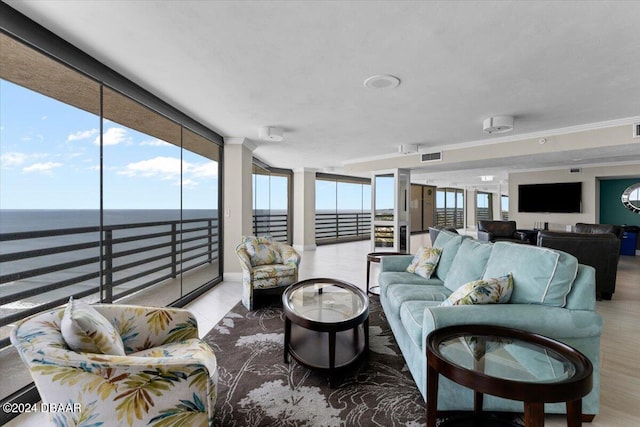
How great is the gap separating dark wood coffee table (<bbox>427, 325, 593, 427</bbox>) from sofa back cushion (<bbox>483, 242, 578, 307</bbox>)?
1.18ft

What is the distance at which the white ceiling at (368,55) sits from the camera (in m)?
1.62

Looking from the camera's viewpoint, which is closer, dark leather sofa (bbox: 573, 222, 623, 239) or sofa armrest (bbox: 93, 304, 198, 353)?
sofa armrest (bbox: 93, 304, 198, 353)

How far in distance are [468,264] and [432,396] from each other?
137cm

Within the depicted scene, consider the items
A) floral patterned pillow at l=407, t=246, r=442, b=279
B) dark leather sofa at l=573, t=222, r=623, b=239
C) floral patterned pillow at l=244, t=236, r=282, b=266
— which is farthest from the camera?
dark leather sofa at l=573, t=222, r=623, b=239

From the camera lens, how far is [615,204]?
7.61m

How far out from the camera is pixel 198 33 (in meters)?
1.82

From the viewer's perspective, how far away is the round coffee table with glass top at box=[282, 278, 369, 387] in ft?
6.29

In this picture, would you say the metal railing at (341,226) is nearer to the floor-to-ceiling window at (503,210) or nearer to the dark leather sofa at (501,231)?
the dark leather sofa at (501,231)

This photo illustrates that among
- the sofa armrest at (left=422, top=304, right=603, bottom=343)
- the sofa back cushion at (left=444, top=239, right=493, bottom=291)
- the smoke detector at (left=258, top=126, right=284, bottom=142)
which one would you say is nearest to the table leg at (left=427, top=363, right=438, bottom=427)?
the sofa armrest at (left=422, top=304, right=603, bottom=343)

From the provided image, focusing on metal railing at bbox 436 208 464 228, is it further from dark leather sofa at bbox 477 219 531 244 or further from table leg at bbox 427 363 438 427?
table leg at bbox 427 363 438 427

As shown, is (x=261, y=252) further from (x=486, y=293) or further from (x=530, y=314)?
(x=530, y=314)

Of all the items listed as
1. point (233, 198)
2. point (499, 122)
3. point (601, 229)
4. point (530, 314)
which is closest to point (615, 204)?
point (601, 229)

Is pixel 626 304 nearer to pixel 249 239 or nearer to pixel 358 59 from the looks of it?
pixel 358 59

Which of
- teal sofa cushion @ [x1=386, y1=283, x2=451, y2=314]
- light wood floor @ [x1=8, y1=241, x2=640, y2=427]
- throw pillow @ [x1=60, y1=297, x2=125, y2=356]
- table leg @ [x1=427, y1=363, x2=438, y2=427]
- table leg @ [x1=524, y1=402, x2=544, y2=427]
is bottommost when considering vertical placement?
light wood floor @ [x1=8, y1=241, x2=640, y2=427]
